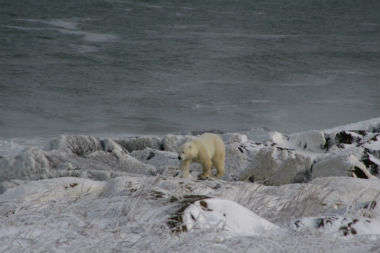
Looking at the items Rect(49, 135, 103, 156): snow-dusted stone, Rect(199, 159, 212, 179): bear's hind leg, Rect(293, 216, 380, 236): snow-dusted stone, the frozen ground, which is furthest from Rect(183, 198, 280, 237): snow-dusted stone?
Rect(49, 135, 103, 156): snow-dusted stone

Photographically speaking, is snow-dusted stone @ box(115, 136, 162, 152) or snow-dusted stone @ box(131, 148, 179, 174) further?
snow-dusted stone @ box(115, 136, 162, 152)

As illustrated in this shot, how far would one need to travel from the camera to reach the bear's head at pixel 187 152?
22.1 feet

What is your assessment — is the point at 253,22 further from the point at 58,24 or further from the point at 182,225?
the point at 182,225

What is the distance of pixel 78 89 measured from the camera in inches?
710

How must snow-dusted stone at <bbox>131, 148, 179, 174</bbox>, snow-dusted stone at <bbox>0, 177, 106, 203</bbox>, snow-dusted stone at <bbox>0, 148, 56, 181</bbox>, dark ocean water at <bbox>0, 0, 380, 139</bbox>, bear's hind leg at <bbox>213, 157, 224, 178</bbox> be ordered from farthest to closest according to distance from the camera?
1. dark ocean water at <bbox>0, 0, 380, 139</bbox>
2. snow-dusted stone at <bbox>131, 148, 179, 174</bbox>
3. snow-dusted stone at <bbox>0, 148, 56, 181</bbox>
4. bear's hind leg at <bbox>213, 157, 224, 178</bbox>
5. snow-dusted stone at <bbox>0, 177, 106, 203</bbox>

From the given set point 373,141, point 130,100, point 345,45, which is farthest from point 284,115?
point 345,45

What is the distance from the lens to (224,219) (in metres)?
3.37

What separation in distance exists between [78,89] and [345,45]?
46.8ft

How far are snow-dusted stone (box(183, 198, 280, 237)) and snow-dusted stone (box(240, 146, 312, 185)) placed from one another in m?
3.36

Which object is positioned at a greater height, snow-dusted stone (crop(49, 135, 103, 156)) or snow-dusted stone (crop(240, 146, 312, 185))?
snow-dusted stone (crop(240, 146, 312, 185))

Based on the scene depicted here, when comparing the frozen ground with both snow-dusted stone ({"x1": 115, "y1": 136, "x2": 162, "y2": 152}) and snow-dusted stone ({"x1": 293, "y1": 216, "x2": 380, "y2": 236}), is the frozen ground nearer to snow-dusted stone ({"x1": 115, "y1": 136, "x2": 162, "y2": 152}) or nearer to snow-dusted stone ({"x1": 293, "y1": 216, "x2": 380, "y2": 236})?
snow-dusted stone ({"x1": 293, "y1": 216, "x2": 380, "y2": 236})

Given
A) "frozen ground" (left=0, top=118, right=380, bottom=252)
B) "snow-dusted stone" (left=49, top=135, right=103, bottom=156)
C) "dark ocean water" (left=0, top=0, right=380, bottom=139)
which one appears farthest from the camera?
"dark ocean water" (left=0, top=0, right=380, bottom=139)

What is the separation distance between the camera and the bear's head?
672 centimetres

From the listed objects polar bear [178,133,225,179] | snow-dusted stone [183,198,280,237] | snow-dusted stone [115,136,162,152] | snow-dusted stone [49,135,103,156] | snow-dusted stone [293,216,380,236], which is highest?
snow-dusted stone [183,198,280,237]
